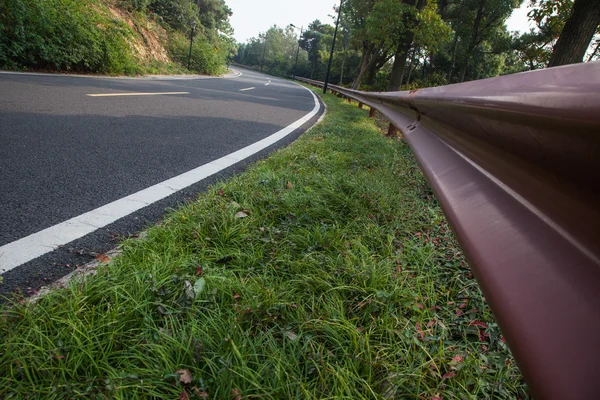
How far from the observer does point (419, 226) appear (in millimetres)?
2438

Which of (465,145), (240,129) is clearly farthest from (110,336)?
(240,129)

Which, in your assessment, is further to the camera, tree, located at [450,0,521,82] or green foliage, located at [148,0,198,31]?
tree, located at [450,0,521,82]

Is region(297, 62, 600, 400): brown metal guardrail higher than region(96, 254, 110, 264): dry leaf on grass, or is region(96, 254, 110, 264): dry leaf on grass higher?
region(297, 62, 600, 400): brown metal guardrail

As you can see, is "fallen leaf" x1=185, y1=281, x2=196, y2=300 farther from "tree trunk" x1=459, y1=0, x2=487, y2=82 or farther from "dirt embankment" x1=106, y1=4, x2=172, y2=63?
"tree trunk" x1=459, y1=0, x2=487, y2=82

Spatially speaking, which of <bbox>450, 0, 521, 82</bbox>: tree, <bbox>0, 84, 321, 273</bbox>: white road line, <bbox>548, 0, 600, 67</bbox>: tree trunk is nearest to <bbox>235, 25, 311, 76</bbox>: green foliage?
<bbox>450, 0, 521, 82</bbox>: tree

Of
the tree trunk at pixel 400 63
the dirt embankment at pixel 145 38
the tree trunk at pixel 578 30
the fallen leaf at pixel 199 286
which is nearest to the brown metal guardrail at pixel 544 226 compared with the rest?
the fallen leaf at pixel 199 286

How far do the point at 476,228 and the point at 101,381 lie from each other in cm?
120

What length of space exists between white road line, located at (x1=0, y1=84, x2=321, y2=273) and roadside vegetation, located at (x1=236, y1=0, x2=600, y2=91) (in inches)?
299

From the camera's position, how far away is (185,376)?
44.8 inches

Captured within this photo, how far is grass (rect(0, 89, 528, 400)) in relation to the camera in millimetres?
1131

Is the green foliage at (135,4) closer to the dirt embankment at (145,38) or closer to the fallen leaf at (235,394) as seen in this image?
the dirt embankment at (145,38)

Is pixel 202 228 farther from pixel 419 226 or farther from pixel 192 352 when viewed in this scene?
pixel 419 226

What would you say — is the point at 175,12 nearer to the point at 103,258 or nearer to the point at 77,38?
the point at 77,38

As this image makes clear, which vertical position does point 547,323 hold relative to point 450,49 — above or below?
below
